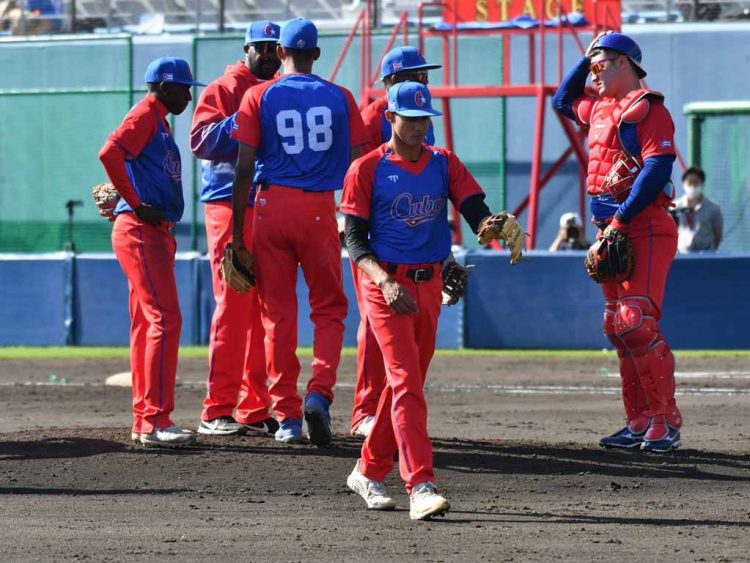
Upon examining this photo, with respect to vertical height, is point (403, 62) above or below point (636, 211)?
above

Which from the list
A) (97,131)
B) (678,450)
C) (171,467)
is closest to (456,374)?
(678,450)

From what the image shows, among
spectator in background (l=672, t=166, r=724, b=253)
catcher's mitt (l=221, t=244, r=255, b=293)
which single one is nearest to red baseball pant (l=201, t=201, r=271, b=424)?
catcher's mitt (l=221, t=244, r=255, b=293)

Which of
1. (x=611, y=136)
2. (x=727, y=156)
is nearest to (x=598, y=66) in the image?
(x=611, y=136)

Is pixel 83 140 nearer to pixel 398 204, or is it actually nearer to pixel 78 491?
pixel 78 491

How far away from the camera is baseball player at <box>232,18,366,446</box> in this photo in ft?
27.1

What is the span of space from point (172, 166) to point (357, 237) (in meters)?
2.33

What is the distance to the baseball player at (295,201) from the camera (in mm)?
8273

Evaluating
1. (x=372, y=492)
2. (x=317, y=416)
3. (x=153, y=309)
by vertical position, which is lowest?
(x=372, y=492)

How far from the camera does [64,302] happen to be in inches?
685

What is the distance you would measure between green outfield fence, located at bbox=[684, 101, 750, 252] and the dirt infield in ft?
26.9

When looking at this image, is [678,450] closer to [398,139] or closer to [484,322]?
[398,139]

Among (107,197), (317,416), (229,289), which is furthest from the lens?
(107,197)

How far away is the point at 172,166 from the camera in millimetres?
8711

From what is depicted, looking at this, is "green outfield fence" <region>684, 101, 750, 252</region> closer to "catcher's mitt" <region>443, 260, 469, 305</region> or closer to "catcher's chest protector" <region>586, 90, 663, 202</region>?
"catcher's chest protector" <region>586, 90, 663, 202</region>
